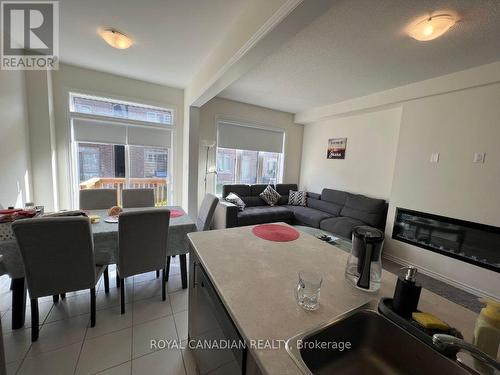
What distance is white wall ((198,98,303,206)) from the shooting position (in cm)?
427

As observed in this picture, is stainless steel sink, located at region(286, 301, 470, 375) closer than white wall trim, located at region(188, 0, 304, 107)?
Yes

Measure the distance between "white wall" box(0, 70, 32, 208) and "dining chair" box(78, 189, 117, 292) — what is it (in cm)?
75

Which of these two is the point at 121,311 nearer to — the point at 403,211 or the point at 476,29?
the point at 403,211

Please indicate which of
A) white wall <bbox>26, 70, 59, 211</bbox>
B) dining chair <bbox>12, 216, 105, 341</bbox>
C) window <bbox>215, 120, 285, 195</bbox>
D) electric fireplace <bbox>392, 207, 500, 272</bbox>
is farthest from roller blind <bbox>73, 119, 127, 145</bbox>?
electric fireplace <bbox>392, 207, 500, 272</bbox>

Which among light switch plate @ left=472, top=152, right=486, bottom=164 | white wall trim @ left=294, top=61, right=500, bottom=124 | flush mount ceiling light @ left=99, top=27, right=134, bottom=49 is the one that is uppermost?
flush mount ceiling light @ left=99, top=27, right=134, bottom=49

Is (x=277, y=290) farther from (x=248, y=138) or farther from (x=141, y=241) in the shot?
(x=248, y=138)

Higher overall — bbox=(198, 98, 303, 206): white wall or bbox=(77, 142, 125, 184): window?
bbox=(198, 98, 303, 206): white wall

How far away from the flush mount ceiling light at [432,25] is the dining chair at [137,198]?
3356mm

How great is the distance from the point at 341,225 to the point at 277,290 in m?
3.01

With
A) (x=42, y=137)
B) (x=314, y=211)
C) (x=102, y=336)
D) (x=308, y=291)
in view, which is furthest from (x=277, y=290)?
(x=42, y=137)

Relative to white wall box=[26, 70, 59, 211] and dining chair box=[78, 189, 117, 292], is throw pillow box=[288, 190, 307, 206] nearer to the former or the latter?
dining chair box=[78, 189, 117, 292]

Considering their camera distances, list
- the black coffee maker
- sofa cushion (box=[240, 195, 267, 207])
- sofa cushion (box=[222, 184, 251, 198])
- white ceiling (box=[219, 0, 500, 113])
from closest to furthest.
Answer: the black coffee maker < white ceiling (box=[219, 0, 500, 113]) < sofa cushion (box=[222, 184, 251, 198]) < sofa cushion (box=[240, 195, 267, 207])

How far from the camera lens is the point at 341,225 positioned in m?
3.55

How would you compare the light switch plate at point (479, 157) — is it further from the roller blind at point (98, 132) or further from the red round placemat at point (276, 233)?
the roller blind at point (98, 132)
